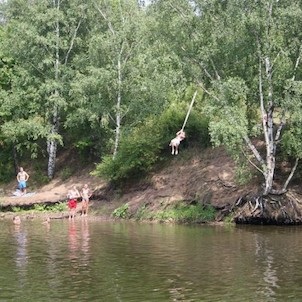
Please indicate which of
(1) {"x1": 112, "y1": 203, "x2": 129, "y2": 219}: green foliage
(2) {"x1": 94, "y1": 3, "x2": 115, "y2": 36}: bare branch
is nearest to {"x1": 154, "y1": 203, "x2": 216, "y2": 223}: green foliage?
(1) {"x1": 112, "y1": 203, "x2": 129, "y2": 219}: green foliage

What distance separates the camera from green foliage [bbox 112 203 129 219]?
110 feet

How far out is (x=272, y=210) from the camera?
1101 inches

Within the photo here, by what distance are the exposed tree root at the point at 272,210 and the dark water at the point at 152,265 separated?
1.26 metres

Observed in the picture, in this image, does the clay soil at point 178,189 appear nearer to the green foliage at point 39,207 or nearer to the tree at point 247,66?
the green foliage at point 39,207

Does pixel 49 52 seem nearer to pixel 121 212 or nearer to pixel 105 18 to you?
pixel 105 18

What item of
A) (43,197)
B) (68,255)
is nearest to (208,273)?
(68,255)

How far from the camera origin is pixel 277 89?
1148 inches

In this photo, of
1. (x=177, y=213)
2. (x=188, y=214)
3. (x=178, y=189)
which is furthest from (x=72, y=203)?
(x=188, y=214)

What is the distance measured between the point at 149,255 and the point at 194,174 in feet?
52.5

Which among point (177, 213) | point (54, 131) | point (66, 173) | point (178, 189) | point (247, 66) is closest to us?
point (247, 66)

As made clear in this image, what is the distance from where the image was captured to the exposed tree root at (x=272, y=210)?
1096 inches

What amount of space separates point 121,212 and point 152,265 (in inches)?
685

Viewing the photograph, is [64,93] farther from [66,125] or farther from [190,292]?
[190,292]

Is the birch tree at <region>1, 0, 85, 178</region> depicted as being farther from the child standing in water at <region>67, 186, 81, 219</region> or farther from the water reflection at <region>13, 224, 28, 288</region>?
the water reflection at <region>13, 224, 28, 288</region>
